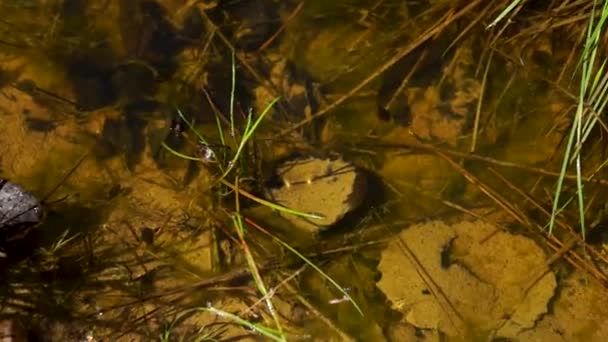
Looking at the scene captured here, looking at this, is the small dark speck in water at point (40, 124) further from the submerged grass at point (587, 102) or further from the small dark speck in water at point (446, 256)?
the submerged grass at point (587, 102)

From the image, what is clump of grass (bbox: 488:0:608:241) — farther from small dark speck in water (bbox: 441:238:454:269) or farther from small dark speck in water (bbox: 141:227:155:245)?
small dark speck in water (bbox: 141:227:155:245)

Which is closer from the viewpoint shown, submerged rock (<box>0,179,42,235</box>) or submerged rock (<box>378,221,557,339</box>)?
submerged rock (<box>0,179,42,235</box>)

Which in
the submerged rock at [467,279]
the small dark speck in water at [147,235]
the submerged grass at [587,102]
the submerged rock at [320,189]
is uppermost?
the submerged grass at [587,102]

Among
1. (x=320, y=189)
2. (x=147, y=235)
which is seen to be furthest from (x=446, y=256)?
(x=147, y=235)

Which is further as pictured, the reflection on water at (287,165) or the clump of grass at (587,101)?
the reflection on water at (287,165)

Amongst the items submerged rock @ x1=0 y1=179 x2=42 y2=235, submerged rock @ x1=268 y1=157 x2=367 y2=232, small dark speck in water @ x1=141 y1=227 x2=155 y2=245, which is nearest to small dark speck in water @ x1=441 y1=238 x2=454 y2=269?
submerged rock @ x1=268 y1=157 x2=367 y2=232

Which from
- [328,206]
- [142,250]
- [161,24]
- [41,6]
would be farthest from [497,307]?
[41,6]

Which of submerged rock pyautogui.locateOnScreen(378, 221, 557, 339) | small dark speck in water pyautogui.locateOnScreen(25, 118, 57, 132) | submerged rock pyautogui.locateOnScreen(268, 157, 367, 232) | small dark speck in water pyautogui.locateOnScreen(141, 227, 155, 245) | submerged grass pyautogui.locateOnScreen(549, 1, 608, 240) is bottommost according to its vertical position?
submerged rock pyautogui.locateOnScreen(378, 221, 557, 339)

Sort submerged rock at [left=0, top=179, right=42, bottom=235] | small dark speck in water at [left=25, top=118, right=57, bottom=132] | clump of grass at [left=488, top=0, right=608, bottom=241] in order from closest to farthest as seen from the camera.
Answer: clump of grass at [left=488, top=0, right=608, bottom=241]
submerged rock at [left=0, top=179, right=42, bottom=235]
small dark speck in water at [left=25, top=118, right=57, bottom=132]

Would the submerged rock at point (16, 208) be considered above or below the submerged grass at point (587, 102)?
below

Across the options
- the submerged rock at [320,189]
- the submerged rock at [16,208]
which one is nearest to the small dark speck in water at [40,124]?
the submerged rock at [16,208]
